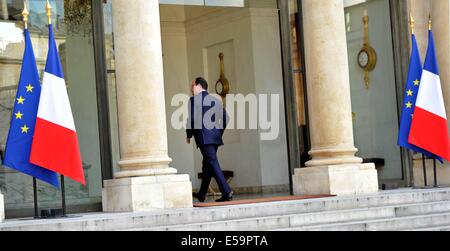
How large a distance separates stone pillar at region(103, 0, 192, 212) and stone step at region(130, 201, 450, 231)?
1.60 meters

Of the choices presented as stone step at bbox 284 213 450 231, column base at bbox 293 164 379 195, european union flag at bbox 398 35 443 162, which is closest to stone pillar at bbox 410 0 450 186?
european union flag at bbox 398 35 443 162

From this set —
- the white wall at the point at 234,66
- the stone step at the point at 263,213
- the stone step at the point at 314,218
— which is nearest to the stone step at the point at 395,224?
the stone step at the point at 314,218

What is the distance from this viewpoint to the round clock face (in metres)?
16.1

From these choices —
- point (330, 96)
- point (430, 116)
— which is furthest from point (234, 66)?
point (430, 116)

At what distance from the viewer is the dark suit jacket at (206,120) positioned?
12758 millimetres

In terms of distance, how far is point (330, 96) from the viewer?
44.6ft

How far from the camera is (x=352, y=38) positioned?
53.1 ft

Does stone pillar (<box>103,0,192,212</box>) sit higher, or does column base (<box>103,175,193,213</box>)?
stone pillar (<box>103,0,192,212</box>)

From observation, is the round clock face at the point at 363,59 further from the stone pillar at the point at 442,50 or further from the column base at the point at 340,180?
the column base at the point at 340,180

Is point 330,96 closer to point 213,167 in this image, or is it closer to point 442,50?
point 213,167

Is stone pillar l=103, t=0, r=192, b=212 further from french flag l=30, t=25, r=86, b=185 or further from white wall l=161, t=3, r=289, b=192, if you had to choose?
white wall l=161, t=3, r=289, b=192

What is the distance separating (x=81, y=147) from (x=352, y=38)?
18.0 feet

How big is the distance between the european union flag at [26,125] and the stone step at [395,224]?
3014mm

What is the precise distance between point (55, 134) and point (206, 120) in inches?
95.6
